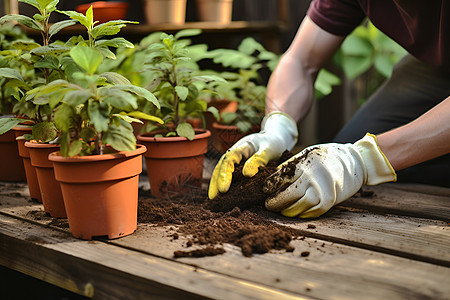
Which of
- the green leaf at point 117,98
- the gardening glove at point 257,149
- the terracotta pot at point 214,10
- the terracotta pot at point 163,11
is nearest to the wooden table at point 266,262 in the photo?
the gardening glove at point 257,149

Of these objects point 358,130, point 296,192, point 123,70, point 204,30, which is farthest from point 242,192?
point 204,30

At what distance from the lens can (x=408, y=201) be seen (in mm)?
1441

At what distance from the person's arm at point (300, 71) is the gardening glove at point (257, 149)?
0.39 ft

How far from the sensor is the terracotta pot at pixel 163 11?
2.71 metres

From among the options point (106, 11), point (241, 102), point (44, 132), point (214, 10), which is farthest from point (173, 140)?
point (214, 10)

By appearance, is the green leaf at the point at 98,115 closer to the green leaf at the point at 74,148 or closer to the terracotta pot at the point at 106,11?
the green leaf at the point at 74,148

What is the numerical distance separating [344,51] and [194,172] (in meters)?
1.72

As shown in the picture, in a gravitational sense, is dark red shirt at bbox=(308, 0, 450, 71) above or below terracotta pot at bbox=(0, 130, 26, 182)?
above

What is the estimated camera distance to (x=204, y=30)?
277 cm

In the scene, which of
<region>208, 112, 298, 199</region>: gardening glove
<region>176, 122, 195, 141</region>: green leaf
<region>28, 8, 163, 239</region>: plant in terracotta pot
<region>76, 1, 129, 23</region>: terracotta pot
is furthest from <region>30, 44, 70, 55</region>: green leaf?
<region>76, 1, 129, 23</region>: terracotta pot

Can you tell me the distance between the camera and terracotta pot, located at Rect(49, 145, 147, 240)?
1045 millimetres

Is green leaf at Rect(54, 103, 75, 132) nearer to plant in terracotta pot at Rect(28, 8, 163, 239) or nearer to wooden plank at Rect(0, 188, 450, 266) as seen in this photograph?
plant in terracotta pot at Rect(28, 8, 163, 239)

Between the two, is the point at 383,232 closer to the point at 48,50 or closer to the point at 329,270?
the point at 329,270

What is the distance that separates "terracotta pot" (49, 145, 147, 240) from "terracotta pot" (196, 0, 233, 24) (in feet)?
6.31
